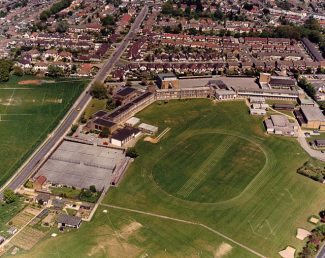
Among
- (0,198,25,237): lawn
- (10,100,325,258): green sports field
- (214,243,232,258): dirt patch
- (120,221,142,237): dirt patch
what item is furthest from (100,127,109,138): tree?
(214,243,232,258): dirt patch

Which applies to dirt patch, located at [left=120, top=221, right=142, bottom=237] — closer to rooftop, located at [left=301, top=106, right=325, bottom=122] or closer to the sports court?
the sports court

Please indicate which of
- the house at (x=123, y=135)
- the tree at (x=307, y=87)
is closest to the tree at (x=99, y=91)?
the house at (x=123, y=135)

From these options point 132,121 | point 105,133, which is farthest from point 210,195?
point 132,121

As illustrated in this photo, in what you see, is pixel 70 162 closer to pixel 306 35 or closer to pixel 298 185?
pixel 298 185

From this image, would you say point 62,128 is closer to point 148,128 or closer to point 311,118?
point 148,128

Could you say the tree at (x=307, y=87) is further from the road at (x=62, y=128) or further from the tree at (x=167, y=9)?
the tree at (x=167, y=9)

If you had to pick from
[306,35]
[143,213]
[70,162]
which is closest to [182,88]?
[70,162]
